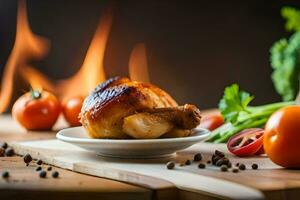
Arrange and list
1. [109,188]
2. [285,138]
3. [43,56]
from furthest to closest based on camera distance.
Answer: [43,56] → [285,138] → [109,188]

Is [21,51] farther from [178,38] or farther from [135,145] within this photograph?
[135,145]

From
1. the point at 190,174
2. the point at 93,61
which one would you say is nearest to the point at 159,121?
the point at 190,174

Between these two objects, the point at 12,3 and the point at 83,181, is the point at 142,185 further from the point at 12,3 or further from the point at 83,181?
the point at 12,3

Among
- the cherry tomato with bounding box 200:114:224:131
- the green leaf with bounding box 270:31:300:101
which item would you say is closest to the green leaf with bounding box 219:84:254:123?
the cherry tomato with bounding box 200:114:224:131

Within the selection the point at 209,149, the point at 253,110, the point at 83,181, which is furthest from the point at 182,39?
the point at 83,181

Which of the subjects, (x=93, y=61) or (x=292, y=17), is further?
(x=292, y=17)

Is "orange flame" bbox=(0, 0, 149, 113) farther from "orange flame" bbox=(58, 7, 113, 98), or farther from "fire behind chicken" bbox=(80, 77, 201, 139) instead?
"fire behind chicken" bbox=(80, 77, 201, 139)

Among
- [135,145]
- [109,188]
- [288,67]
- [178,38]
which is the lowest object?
[109,188]
